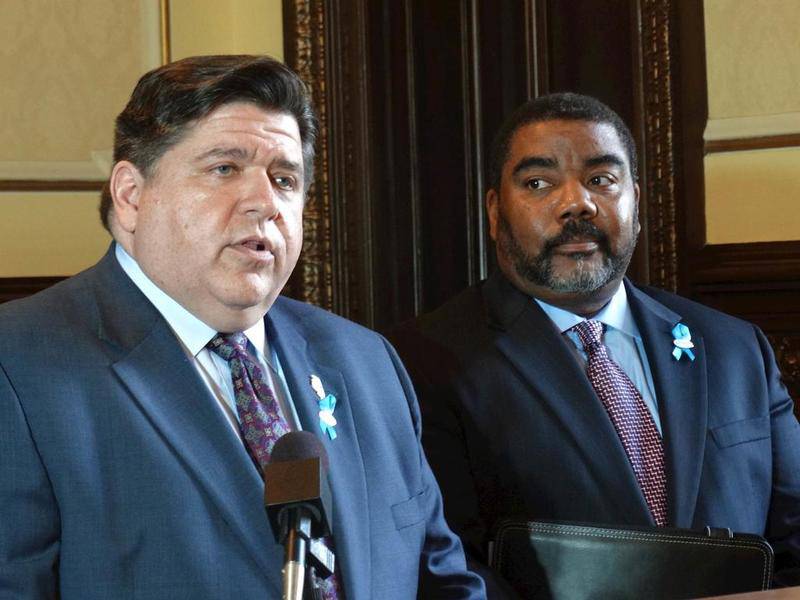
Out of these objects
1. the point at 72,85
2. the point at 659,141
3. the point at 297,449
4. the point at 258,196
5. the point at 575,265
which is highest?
the point at 72,85

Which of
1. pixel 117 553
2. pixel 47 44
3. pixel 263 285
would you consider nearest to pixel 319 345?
pixel 263 285

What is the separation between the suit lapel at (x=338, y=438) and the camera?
209 cm

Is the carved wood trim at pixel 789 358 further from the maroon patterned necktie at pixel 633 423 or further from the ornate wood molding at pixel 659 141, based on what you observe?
the maroon patterned necktie at pixel 633 423

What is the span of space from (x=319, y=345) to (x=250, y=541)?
1.57ft

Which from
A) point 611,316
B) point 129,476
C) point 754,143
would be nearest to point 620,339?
point 611,316

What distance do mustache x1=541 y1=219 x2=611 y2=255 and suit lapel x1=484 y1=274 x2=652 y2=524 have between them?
12cm

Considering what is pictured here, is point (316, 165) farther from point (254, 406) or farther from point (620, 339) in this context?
point (254, 406)

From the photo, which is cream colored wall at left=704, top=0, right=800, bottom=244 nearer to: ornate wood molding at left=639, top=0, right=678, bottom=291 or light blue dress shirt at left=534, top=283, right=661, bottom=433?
ornate wood molding at left=639, top=0, right=678, bottom=291

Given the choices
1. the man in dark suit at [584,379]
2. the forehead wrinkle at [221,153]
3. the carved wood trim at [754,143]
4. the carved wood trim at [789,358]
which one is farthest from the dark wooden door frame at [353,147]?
the forehead wrinkle at [221,153]

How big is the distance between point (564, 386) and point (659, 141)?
1.04 metres

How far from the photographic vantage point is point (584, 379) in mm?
2770

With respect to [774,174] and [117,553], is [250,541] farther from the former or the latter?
[774,174]

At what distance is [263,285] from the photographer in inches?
83.5

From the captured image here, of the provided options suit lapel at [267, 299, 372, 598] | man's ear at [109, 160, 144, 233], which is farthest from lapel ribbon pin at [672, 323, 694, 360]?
man's ear at [109, 160, 144, 233]
